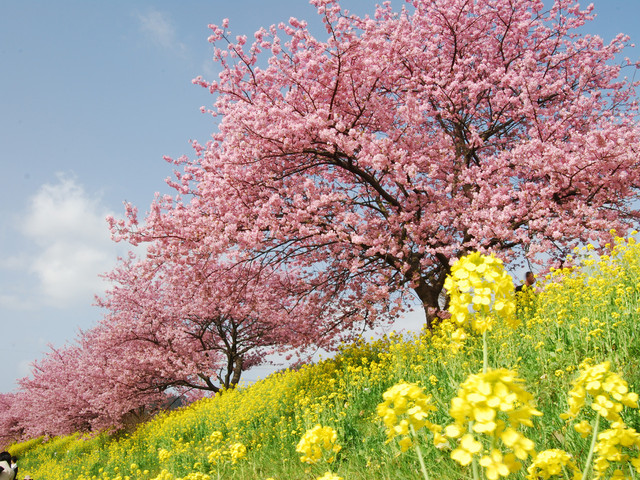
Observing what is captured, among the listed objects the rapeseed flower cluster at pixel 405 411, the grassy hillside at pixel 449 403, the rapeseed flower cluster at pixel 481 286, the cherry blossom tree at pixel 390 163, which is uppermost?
the cherry blossom tree at pixel 390 163

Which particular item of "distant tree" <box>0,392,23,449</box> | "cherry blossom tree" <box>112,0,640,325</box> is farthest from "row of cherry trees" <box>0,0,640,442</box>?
"distant tree" <box>0,392,23,449</box>

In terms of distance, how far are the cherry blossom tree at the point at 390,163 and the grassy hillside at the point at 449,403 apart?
1891 mm

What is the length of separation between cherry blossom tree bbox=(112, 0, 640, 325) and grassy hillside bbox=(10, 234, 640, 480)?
6.20ft

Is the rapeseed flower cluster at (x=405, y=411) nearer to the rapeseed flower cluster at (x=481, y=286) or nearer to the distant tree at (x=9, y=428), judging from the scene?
the rapeseed flower cluster at (x=481, y=286)

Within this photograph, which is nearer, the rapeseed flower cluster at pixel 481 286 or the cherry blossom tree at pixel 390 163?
the rapeseed flower cluster at pixel 481 286

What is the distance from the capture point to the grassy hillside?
2732 millimetres

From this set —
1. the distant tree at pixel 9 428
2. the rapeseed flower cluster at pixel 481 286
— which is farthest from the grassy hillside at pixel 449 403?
the distant tree at pixel 9 428

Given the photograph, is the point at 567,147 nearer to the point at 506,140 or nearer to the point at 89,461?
the point at 506,140

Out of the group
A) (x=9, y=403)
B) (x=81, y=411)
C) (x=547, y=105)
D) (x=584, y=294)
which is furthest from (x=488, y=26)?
(x=9, y=403)

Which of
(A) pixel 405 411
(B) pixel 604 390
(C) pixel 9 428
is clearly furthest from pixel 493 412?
(C) pixel 9 428

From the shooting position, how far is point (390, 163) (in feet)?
28.6

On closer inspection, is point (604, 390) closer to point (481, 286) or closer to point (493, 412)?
point (481, 286)

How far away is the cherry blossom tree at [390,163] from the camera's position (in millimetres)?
8703

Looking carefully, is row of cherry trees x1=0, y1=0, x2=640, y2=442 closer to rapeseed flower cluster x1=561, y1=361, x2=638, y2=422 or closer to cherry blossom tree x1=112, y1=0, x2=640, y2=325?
cherry blossom tree x1=112, y1=0, x2=640, y2=325
